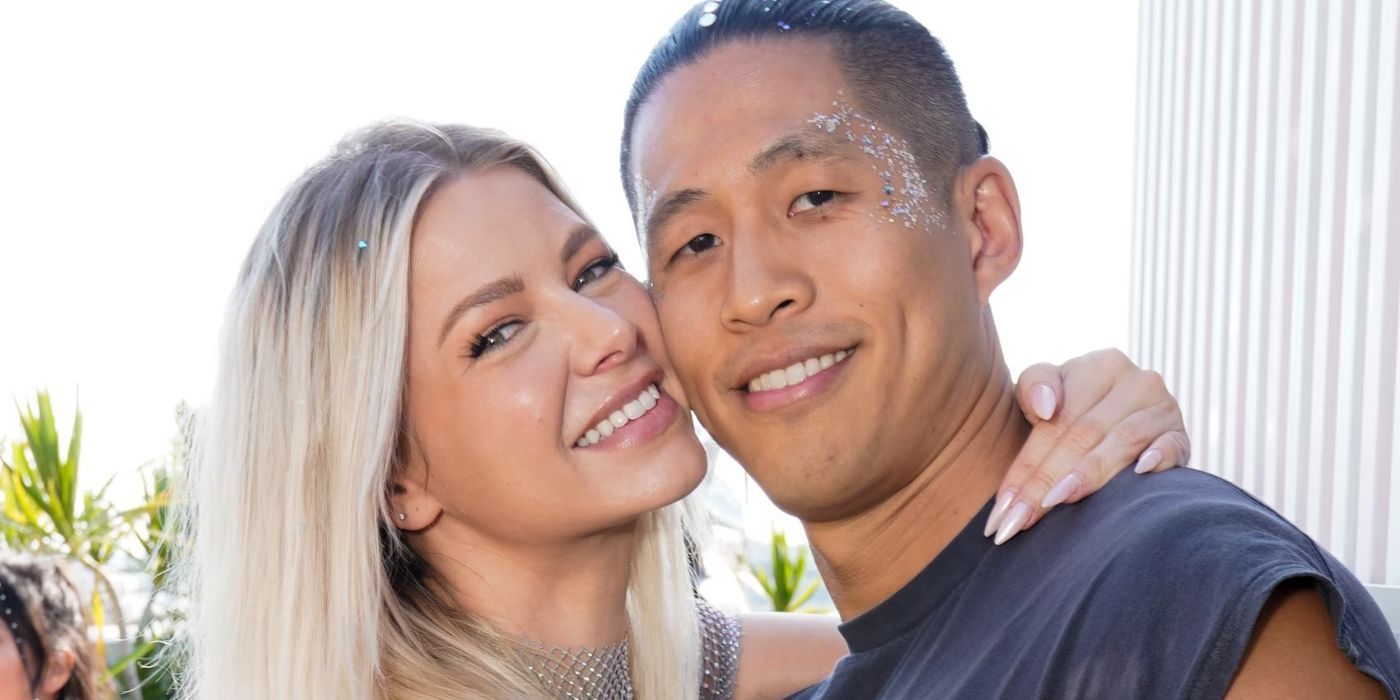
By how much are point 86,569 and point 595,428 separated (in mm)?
4428

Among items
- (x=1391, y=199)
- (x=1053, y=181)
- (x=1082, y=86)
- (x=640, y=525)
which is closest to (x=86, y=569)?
(x=640, y=525)

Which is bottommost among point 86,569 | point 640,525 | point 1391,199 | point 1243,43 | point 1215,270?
point 86,569

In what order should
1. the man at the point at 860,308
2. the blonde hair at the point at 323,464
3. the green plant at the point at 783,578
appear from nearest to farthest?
the man at the point at 860,308
the blonde hair at the point at 323,464
the green plant at the point at 783,578

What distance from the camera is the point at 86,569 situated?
5.81 meters

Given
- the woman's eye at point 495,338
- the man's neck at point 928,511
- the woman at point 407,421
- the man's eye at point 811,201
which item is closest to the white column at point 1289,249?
the man's neck at point 928,511

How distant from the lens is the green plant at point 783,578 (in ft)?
23.6

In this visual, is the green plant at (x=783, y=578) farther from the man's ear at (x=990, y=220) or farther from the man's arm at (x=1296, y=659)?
the man's arm at (x=1296, y=659)

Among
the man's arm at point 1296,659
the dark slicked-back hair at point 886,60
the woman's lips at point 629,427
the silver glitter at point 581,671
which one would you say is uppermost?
the dark slicked-back hair at point 886,60

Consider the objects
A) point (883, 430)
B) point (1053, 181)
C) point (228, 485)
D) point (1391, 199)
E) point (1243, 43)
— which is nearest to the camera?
point (883, 430)

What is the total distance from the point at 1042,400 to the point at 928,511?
0.79 ft

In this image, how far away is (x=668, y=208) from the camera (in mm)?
2055

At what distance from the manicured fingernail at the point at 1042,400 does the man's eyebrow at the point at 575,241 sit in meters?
0.88

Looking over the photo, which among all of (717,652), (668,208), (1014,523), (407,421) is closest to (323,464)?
(407,421)

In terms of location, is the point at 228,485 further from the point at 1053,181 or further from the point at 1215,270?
the point at 1053,181
